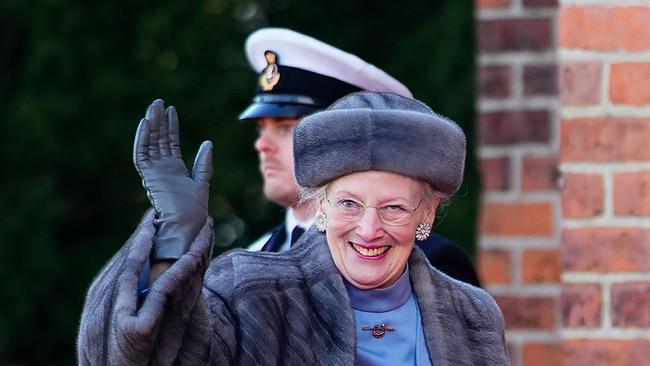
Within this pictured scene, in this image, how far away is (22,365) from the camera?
7105 millimetres

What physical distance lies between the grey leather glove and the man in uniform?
3.87 ft

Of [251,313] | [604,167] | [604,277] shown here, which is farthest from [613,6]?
[251,313]

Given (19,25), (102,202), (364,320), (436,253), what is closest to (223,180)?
(102,202)

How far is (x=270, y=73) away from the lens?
14.7 ft

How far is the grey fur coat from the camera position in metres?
2.82

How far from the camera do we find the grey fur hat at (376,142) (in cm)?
309

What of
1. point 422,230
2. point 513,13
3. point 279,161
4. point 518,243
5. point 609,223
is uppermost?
point 513,13

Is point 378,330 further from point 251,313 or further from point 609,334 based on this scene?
point 609,334

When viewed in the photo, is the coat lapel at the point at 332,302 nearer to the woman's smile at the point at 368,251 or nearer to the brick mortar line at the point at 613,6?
the woman's smile at the point at 368,251

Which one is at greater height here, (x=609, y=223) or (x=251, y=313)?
(x=251, y=313)

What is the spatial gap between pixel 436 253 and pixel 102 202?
3.46 m

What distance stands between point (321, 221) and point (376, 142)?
202 mm

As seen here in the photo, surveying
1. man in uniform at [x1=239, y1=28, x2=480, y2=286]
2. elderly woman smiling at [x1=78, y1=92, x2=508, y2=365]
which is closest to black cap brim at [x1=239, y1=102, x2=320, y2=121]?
man in uniform at [x1=239, y1=28, x2=480, y2=286]

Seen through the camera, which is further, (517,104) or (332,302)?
(517,104)
